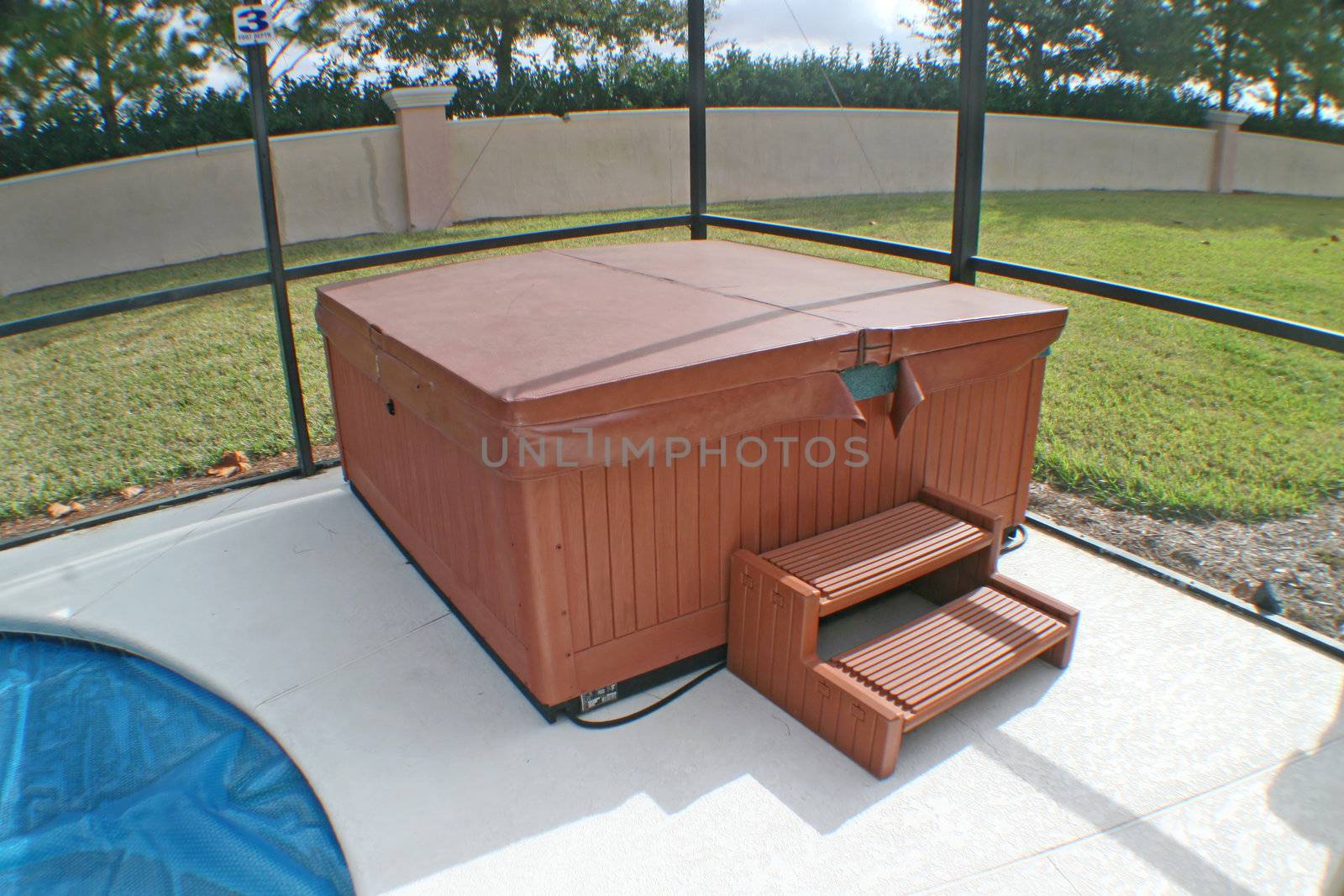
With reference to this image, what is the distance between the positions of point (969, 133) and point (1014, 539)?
132 cm

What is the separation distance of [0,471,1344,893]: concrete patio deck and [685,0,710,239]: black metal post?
7.73 feet

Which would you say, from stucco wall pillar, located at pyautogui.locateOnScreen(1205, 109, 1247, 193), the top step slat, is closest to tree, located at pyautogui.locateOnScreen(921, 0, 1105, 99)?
stucco wall pillar, located at pyautogui.locateOnScreen(1205, 109, 1247, 193)

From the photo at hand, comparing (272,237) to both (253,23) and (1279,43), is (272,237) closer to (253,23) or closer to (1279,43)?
(253,23)

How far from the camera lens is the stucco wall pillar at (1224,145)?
5.08 meters

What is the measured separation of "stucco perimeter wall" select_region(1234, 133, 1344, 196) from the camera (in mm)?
4227

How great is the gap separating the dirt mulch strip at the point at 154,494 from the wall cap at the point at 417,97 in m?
4.62

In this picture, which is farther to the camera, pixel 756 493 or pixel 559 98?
pixel 559 98

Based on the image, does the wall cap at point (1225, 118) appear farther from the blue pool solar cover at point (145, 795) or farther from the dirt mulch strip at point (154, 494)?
the blue pool solar cover at point (145, 795)

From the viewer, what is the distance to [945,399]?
2.65 meters

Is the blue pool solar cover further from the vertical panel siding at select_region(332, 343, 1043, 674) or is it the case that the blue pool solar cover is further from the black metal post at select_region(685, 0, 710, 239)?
the black metal post at select_region(685, 0, 710, 239)

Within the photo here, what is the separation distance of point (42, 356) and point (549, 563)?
566cm

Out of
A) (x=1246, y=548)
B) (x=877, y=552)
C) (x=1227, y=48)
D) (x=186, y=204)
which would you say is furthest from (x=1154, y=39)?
(x=186, y=204)

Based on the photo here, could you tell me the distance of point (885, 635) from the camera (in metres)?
2.29

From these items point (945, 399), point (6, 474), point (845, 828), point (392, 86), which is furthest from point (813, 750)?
point (392, 86)
